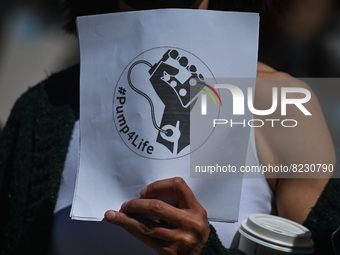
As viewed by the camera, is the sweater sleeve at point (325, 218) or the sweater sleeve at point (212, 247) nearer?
the sweater sleeve at point (212, 247)

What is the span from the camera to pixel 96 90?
2.74ft

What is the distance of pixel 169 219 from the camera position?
0.73m

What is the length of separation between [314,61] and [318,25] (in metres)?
0.26

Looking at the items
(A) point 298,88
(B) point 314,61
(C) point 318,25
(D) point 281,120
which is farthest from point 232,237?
(C) point 318,25

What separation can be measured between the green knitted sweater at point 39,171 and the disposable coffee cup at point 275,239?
0.05 meters

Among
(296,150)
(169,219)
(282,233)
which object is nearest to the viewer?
(169,219)

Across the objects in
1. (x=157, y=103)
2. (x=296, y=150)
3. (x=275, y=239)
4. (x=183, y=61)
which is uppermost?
(x=183, y=61)

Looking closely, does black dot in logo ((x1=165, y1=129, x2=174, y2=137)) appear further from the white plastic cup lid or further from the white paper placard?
the white plastic cup lid

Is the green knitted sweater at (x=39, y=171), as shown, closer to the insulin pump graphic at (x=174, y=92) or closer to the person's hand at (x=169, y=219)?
the person's hand at (x=169, y=219)

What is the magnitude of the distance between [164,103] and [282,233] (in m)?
0.46

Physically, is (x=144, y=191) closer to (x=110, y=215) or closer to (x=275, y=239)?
(x=110, y=215)

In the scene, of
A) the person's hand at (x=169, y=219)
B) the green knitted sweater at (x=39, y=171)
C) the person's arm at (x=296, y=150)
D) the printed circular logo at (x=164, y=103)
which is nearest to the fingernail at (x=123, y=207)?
the person's hand at (x=169, y=219)

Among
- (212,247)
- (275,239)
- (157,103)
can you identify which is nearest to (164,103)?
(157,103)

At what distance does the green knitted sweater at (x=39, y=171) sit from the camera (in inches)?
36.7
